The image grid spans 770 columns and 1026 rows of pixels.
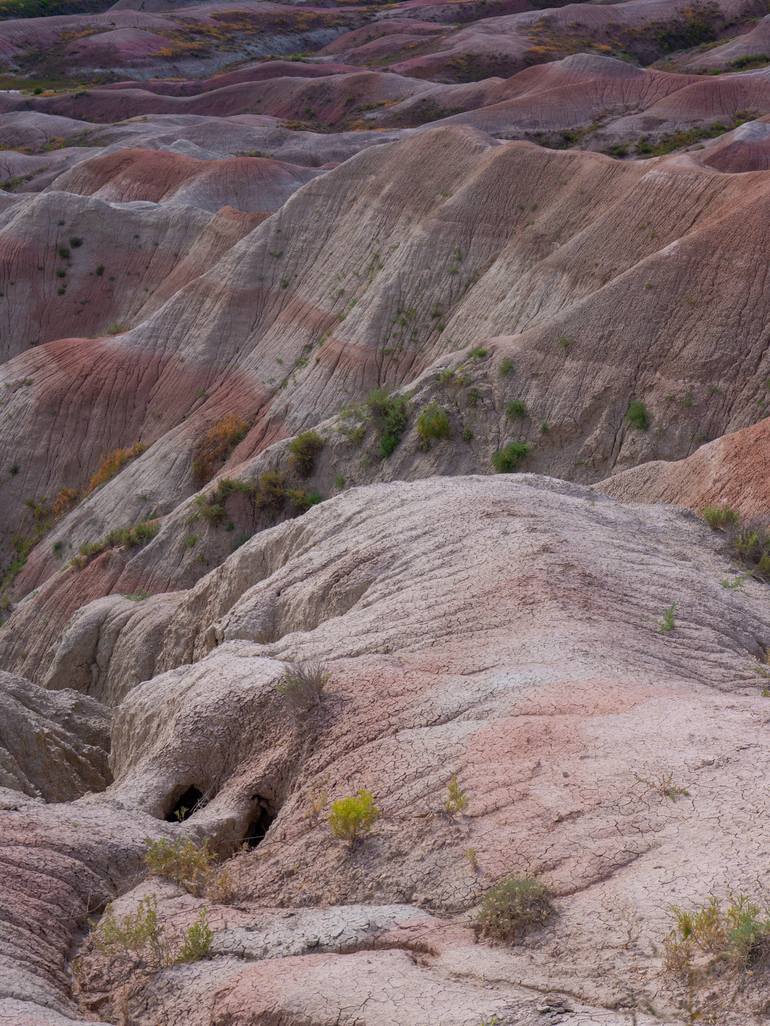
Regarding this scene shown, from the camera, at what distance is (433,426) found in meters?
24.9

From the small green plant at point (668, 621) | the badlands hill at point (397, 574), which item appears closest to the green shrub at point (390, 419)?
the badlands hill at point (397, 574)

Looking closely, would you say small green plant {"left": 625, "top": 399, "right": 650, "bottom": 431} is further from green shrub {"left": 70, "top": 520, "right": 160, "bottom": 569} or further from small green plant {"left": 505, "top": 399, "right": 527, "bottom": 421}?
green shrub {"left": 70, "top": 520, "right": 160, "bottom": 569}

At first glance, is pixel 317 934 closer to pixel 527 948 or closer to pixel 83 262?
pixel 527 948

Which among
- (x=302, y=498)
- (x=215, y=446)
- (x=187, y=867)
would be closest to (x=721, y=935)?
(x=187, y=867)

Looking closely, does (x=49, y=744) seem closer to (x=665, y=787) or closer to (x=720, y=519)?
(x=720, y=519)

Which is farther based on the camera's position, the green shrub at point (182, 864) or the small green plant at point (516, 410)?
the small green plant at point (516, 410)

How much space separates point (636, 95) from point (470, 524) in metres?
55.7

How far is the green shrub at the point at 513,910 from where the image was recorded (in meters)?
5.99

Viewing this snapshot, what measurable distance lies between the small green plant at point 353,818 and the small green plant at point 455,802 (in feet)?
1.62

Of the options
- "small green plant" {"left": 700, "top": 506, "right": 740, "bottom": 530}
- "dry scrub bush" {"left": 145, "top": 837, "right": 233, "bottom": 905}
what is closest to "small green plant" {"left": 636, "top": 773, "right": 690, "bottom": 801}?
"dry scrub bush" {"left": 145, "top": 837, "right": 233, "bottom": 905}

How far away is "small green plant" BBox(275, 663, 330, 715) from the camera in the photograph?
9273 mm

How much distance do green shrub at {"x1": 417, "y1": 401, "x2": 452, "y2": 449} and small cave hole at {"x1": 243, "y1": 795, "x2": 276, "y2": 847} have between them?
16.4 meters

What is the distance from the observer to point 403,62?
284 ft

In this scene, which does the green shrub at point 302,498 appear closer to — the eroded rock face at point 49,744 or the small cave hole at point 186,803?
the eroded rock face at point 49,744
